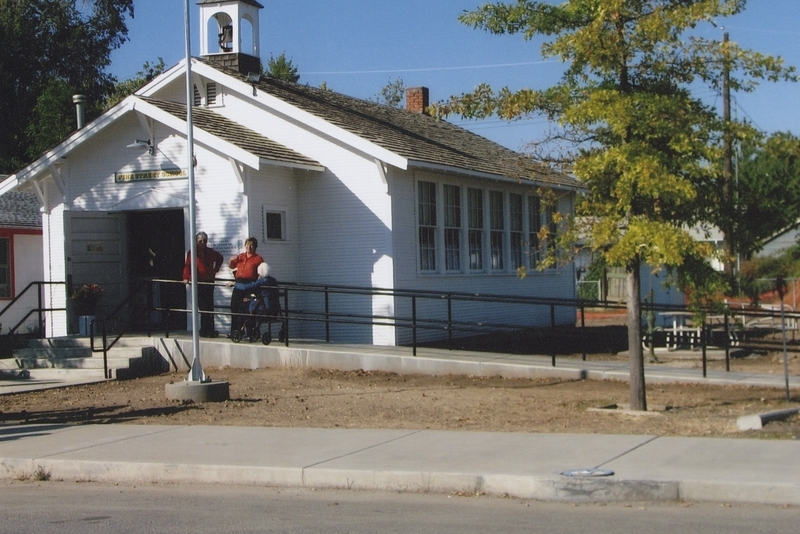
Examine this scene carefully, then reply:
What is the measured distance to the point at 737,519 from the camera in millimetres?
7770

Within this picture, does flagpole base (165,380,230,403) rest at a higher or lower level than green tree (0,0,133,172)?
lower

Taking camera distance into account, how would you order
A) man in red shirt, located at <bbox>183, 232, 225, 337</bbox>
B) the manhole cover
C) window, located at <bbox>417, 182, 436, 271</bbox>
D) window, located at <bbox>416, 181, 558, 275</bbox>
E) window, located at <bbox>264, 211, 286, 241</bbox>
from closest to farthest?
1. the manhole cover
2. man in red shirt, located at <bbox>183, 232, 225, 337</bbox>
3. window, located at <bbox>264, 211, 286, 241</bbox>
4. window, located at <bbox>417, 182, 436, 271</bbox>
5. window, located at <bbox>416, 181, 558, 275</bbox>

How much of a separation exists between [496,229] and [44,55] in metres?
32.1

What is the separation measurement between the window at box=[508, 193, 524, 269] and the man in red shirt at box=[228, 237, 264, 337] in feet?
26.9

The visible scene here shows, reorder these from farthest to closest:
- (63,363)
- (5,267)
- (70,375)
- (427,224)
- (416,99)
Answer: (416,99), (5,267), (427,224), (63,363), (70,375)

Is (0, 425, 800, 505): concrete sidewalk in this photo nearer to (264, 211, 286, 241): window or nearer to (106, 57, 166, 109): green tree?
(264, 211, 286, 241): window

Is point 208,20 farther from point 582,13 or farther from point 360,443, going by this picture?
point 360,443

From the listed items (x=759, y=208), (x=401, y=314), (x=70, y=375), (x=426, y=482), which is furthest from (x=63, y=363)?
(x=759, y=208)

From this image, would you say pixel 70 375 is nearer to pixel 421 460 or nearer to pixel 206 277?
pixel 206 277

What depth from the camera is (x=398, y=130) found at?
76.0 feet

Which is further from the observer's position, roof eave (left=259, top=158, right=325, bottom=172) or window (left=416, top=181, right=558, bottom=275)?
window (left=416, top=181, right=558, bottom=275)

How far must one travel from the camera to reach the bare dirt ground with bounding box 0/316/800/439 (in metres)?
12.1

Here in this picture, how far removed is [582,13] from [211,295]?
9230 millimetres

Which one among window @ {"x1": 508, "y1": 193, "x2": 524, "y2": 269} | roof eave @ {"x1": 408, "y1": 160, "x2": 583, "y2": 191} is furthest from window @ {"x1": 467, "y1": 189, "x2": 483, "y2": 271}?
window @ {"x1": 508, "y1": 193, "x2": 524, "y2": 269}
